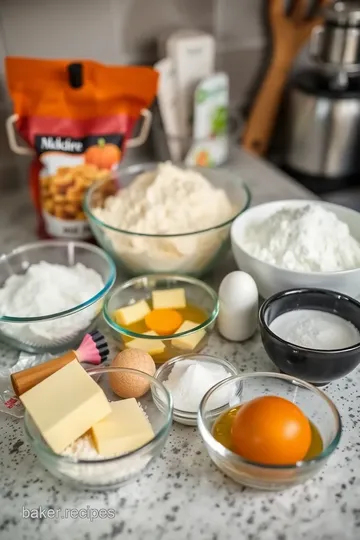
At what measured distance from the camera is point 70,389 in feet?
2.10

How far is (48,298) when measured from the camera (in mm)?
824

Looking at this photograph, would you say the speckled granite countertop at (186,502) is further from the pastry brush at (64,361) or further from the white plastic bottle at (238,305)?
the white plastic bottle at (238,305)

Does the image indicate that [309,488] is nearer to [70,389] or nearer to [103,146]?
[70,389]

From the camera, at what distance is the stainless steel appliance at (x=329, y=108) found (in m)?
1.10

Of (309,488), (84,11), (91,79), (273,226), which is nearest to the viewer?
(309,488)

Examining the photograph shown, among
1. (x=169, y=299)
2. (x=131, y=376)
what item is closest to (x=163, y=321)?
(x=169, y=299)

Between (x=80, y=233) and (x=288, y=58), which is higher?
(x=288, y=58)

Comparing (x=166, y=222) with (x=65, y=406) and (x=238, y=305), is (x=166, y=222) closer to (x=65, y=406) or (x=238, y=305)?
(x=238, y=305)

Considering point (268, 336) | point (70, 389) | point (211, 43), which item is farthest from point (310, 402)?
point (211, 43)

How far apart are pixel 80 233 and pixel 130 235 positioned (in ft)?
0.56

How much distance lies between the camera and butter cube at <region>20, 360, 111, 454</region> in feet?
1.98

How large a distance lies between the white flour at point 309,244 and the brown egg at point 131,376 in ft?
0.73

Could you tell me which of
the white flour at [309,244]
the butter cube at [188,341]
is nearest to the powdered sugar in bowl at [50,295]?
the butter cube at [188,341]

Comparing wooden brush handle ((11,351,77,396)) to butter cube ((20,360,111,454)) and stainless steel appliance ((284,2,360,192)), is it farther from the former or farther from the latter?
stainless steel appliance ((284,2,360,192))
